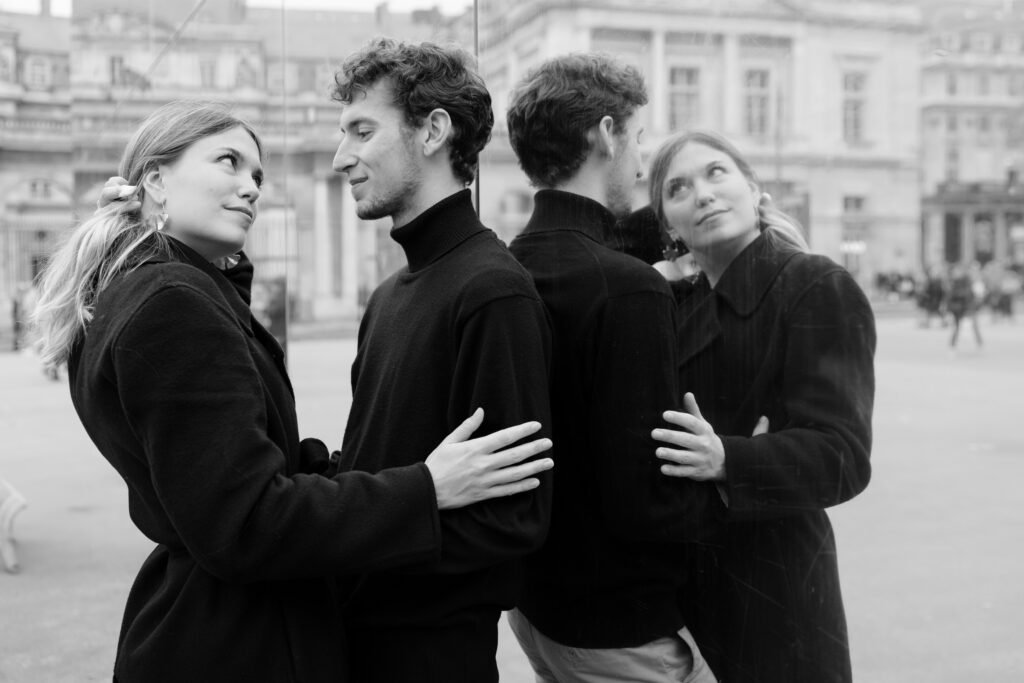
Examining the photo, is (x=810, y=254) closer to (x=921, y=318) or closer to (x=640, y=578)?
(x=921, y=318)

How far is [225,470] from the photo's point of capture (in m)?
1.38

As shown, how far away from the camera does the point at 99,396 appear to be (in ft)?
4.86

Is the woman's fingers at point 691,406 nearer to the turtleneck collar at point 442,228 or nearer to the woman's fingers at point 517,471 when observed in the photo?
the woman's fingers at point 517,471

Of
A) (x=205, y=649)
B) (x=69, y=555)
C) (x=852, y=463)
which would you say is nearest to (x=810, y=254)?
(x=852, y=463)

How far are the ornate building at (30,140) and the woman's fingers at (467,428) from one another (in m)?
2.73

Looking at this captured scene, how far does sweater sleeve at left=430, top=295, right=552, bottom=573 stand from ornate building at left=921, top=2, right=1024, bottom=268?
0.88 meters

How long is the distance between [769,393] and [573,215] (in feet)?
1.47

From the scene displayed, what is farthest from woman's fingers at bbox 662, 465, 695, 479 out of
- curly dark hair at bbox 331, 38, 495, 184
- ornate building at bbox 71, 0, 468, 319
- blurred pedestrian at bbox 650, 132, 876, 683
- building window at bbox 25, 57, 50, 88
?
building window at bbox 25, 57, 50, 88

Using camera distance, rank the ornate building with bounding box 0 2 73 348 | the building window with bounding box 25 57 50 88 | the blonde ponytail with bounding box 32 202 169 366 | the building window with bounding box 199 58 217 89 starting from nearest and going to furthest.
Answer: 1. the blonde ponytail with bounding box 32 202 169 366
2. the building window with bounding box 199 58 217 89
3. the ornate building with bounding box 0 2 73 348
4. the building window with bounding box 25 57 50 88

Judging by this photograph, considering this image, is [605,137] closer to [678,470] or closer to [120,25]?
[678,470]

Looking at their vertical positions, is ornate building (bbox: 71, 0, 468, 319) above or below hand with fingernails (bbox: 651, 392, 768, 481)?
above

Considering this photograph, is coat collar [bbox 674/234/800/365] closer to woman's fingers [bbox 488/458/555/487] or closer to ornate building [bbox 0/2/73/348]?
woman's fingers [bbox 488/458/555/487]

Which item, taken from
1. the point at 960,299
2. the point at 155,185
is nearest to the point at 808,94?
the point at 960,299

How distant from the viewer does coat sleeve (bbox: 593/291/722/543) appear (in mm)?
1615
